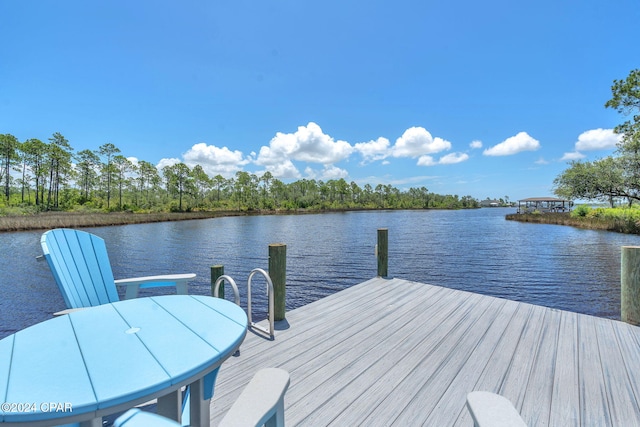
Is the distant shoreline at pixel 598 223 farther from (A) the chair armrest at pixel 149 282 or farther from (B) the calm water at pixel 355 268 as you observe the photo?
(A) the chair armrest at pixel 149 282

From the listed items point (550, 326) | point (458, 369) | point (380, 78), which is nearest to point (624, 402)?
point (458, 369)

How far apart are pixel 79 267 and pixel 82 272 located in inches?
1.5

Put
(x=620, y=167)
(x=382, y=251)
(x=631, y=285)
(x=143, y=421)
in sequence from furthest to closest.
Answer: (x=620, y=167)
(x=382, y=251)
(x=631, y=285)
(x=143, y=421)

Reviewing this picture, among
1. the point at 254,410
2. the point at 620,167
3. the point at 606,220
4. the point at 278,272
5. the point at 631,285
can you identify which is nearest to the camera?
the point at 254,410

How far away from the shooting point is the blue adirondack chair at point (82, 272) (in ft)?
5.09

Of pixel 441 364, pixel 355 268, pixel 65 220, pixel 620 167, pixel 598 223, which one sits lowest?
pixel 355 268

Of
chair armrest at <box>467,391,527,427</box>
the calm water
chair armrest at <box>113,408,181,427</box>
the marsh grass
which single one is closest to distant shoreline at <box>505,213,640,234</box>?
the calm water

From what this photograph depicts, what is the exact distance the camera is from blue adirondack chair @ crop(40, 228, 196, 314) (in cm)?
155

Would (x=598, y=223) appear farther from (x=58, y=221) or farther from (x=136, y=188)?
(x=136, y=188)

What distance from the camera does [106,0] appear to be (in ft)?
18.0

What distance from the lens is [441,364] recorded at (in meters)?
1.98

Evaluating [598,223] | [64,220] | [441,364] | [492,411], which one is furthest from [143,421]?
[598,223]

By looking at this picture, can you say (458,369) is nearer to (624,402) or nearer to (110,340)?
(624,402)

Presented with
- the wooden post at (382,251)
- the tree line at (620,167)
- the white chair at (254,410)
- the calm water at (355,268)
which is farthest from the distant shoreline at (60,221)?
the tree line at (620,167)
